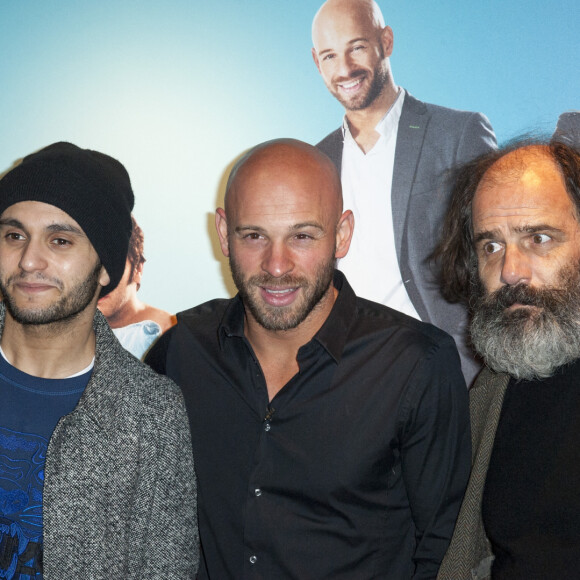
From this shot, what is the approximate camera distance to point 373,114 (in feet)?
8.55

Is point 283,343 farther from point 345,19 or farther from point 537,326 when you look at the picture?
point 345,19

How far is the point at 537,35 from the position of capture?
2.58 m

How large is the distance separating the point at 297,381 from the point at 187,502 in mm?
459

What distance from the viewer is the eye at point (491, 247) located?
1963 millimetres

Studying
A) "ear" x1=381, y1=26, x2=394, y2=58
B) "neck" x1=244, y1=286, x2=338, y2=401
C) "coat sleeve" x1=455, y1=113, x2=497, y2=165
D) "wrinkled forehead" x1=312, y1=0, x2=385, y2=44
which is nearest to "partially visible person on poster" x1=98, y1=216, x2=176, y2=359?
"neck" x1=244, y1=286, x2=338, y2=401

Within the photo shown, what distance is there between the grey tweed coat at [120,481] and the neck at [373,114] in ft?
4.01

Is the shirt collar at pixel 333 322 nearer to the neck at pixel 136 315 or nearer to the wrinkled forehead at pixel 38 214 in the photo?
the wrinkled forehead at pixel 38 214

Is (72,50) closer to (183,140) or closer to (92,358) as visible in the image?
(183,140)

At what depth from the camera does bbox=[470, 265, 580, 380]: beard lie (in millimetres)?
1852

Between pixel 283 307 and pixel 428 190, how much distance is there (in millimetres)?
921

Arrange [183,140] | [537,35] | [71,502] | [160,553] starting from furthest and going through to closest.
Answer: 1. [183,140]
2. [537,35]
3. [160,553]
4. [71,502]

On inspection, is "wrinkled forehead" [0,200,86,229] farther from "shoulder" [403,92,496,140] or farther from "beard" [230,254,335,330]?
"shoulder" [403,92,496,140]

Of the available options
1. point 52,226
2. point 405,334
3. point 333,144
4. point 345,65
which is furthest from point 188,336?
point 345,65

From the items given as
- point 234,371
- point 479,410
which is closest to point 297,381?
point 234,371
